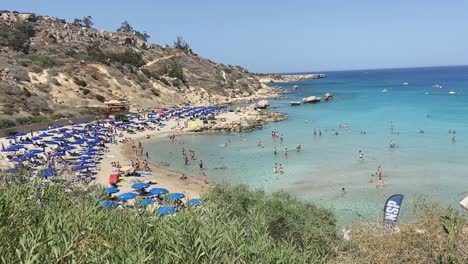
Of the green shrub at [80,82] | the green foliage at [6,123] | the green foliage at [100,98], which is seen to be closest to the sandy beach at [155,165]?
the green foliage at [6,123]

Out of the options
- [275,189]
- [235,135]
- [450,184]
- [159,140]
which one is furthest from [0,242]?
[235,135]

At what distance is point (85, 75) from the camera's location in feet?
245

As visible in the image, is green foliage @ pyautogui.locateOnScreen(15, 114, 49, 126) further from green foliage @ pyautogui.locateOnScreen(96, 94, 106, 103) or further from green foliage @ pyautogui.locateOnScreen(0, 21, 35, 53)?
green foliage @ pyautogui.locateOnScreen(0, 21, 35, 53)

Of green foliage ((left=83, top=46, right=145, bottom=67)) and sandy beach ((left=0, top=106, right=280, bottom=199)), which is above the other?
green foliage ((left=83, top=46, right=145, bottom=67))

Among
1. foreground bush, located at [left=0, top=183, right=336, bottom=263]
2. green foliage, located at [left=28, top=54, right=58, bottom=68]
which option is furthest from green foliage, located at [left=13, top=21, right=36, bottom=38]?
foreground bush, located at [left=0, top=183, right=336, bottom=263]

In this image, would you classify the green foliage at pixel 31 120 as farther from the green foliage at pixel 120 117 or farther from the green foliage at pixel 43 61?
the green foliage at pixel 43 61

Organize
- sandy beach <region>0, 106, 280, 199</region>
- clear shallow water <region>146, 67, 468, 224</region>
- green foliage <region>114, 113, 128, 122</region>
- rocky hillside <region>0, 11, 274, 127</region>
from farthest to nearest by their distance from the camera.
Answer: green foliage <region>114, 113, 128, 122</region>, rocky hillside <region>0, 11, 274, 127</region>, sandy beach <region>0, 106, 280, 199</region>, clear shallow water <region>146, 67, 468, 224</region>

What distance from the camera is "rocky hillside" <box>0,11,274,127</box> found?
195 feet

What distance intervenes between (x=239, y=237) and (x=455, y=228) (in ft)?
14.1

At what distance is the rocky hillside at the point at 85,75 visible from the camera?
59344 millimetres

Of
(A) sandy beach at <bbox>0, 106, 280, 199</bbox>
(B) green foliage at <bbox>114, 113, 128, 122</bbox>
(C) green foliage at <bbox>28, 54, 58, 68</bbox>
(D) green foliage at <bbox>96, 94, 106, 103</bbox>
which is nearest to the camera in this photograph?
(A) sandy beach at <bbox>0, 106, 280, 199</bbox>

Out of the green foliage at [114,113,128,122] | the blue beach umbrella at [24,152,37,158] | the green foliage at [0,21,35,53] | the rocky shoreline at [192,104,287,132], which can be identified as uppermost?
the green foliage at [0,21,35,53]

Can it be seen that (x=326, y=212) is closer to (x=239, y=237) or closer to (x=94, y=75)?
(x=239, y=237)

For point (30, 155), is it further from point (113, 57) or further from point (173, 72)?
point (173, 72)
